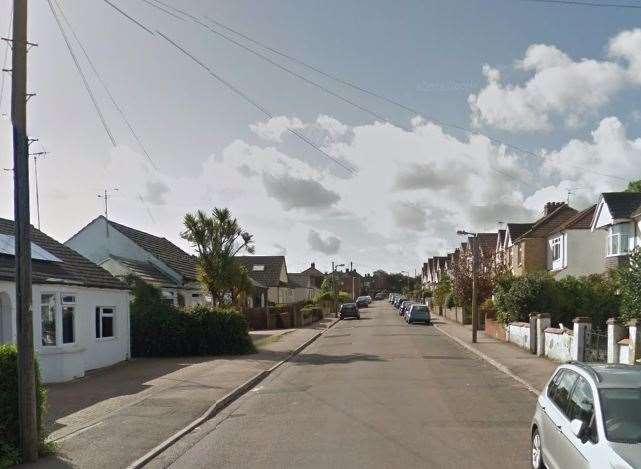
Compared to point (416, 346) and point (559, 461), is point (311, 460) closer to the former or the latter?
point (559, 461)

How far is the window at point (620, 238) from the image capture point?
3362 cm

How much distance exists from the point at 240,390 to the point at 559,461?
32.2ft

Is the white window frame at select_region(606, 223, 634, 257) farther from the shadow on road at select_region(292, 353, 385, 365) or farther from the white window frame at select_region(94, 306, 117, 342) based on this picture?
the white window frame at select_region(94, 306, 117, 342)

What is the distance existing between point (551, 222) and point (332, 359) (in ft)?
105

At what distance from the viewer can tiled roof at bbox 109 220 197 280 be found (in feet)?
113

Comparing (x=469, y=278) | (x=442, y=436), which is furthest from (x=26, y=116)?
(x=469, y=278)

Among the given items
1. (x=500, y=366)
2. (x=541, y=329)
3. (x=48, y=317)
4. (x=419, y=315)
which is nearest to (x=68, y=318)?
(x=48, y=317)

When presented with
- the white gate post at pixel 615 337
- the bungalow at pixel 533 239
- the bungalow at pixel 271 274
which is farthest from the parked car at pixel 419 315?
the white gate post at pixel 615 337

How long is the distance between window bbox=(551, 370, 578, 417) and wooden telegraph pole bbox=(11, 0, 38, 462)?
623cm

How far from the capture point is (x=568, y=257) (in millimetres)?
42562

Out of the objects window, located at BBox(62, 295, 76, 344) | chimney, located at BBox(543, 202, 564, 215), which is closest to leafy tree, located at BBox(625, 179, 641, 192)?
chimney, located at BBox(543, 202, 564, 215)

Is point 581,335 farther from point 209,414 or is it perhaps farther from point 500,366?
point 209,414

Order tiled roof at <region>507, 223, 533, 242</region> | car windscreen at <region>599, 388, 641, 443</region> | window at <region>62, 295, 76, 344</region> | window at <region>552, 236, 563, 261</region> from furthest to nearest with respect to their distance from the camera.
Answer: tiled roof at <region>507, 223, 533, 242</region> → window at <region>552, 236, 563, 261</region> → window at <region>62, 295, 76, 344</region> → car windscreen at <region>599, 388, 641, 443</region>

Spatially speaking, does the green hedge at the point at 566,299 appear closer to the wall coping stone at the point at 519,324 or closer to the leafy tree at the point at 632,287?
the wall coping stone at the point at 519,324
